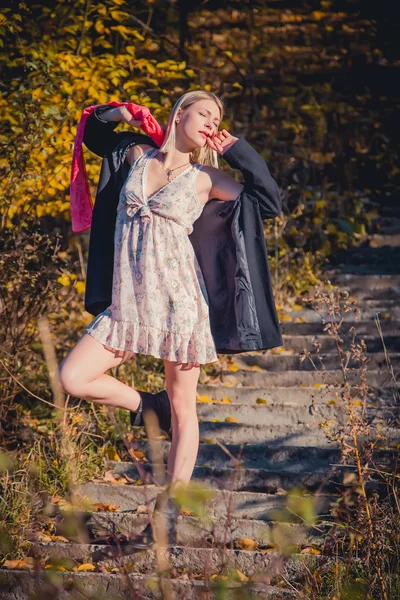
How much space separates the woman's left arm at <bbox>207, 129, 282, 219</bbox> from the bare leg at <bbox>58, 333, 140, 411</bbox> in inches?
33.8

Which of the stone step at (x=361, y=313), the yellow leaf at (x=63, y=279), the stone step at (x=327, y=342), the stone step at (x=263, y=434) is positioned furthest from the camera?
the stone step at (x=361, y=313)

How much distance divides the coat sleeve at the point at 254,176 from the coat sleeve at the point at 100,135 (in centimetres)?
59

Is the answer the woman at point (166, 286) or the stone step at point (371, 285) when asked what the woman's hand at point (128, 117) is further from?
the stone step at point (371, 285)

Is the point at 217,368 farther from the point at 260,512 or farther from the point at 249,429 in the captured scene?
the point at 260,512

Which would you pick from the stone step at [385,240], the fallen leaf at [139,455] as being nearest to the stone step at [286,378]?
the fallen leaf at [139,455]

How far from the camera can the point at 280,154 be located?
27.3 ft

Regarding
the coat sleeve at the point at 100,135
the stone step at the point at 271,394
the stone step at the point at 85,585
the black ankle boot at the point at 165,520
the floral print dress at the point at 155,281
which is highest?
the coat sleeve at the point at 100,135

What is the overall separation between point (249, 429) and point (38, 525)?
1408mm

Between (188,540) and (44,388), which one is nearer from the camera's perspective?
(188,540)

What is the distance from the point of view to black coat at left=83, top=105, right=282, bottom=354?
3289mm

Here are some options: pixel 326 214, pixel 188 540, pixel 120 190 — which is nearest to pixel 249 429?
pixel 188 540

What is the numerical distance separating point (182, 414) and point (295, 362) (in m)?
2.18

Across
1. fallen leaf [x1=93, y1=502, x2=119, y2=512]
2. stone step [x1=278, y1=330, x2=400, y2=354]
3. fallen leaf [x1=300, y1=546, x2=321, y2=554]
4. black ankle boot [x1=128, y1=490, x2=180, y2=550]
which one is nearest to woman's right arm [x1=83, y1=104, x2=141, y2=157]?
black ankle boot [x1=128, y1=490, x2=180, y2=550]

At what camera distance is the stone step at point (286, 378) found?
16.1ft
